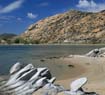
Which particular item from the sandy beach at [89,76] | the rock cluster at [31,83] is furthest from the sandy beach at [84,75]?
the rock cluster at [31,83]

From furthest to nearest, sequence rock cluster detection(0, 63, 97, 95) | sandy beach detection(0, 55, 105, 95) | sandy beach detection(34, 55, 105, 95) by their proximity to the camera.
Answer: sandy beach detection(0, 55, 105, 95) < sandy beach detection(34, 55, 105, 95) < rock cluster detection(0, 63, 97, 95)

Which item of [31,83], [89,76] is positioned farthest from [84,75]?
[31,83]

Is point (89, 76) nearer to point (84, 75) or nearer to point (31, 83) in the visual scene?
point (84, 75)

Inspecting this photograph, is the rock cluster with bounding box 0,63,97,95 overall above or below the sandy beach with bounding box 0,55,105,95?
above

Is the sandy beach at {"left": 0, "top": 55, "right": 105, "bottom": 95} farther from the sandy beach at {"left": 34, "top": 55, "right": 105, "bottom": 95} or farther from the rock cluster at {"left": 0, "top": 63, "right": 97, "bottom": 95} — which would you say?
the rock cluster at {"left": 0, "top": 63, "right": 97, "bottom": 95}

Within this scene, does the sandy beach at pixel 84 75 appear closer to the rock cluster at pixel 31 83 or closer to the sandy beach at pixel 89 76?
the sandy beach at pixel 89 76

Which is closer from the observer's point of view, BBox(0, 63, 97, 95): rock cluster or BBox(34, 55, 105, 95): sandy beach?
BBox(0, 63, 97, 95): rock cluster

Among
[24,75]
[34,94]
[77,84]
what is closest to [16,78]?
[24,75]

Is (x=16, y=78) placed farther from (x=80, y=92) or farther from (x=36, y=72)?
(x=80, y=92)

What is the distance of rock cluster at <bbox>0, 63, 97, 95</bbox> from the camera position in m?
19.1

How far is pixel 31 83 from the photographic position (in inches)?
832

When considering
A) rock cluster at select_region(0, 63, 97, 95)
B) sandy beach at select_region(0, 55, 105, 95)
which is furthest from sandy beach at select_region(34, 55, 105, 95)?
rock cluster at select_region(0, 63, 97, 95)

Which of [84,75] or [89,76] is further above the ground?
[89,76]

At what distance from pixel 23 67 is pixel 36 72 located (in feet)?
5.38
